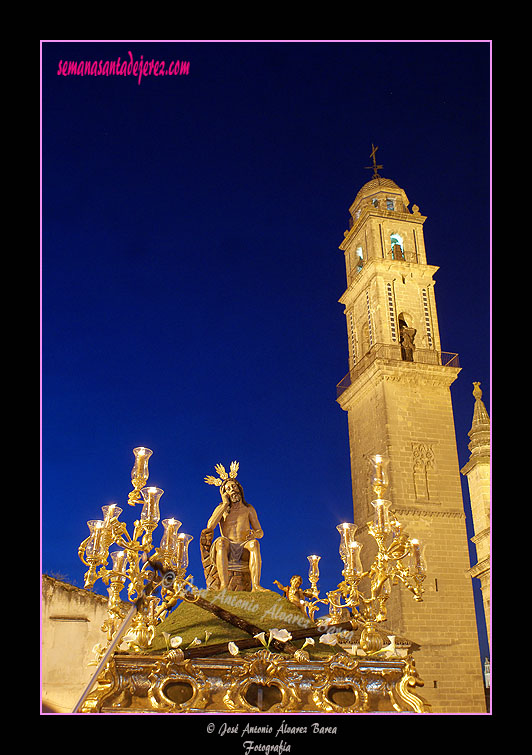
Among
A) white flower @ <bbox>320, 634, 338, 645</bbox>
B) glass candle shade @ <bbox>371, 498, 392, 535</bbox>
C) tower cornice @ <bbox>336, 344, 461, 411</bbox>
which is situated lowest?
white flower @ <bbox>320, 634, 338, 645</bbox>

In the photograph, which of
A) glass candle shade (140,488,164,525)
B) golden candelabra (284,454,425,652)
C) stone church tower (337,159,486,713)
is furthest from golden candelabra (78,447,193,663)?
stone church tower (337,159,486,713)

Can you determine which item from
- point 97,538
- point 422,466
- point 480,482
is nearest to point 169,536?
point 97,538

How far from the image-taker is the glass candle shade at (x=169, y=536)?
8102mm

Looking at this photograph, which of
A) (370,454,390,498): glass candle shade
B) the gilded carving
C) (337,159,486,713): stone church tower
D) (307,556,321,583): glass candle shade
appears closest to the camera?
the gilded carving

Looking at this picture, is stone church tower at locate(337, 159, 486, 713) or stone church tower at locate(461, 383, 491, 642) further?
stone church tower at locate(461, 383, 491, 642)

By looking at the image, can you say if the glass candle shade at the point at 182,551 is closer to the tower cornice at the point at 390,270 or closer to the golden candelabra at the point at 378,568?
the golden candelabra at the point at 378,568

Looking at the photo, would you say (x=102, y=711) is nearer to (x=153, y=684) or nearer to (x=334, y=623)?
(x=153, y=684)

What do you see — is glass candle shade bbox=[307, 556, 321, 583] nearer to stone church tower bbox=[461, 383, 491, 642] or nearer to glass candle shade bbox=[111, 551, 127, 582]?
glass candle shade bbox=[111, 551, 127, 582]

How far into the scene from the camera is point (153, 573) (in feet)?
23.7

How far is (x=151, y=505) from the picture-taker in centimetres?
812

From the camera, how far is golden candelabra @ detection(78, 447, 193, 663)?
273 inches

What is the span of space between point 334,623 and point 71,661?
12381 mm

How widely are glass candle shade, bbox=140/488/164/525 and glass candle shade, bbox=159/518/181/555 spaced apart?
150 millimetres

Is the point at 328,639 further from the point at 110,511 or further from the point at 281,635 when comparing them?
the point at 110,511
